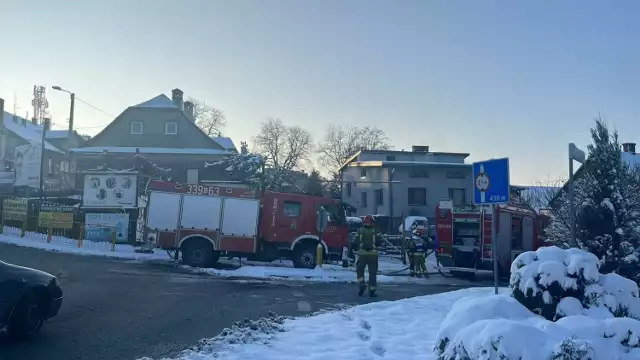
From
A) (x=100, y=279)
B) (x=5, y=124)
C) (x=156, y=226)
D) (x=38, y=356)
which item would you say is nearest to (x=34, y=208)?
(x=156, y=226)

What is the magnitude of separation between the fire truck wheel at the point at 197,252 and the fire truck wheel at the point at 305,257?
315 centimetres

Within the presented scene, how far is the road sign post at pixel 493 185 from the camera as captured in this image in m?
8.45

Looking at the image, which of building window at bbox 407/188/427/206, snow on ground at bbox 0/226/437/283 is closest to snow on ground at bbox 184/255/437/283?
snow on ground at bbox 0/226/437/283

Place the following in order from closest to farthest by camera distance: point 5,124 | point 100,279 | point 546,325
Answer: point 546,325 → point 100,279 → point 5,124

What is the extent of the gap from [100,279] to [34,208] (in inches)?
687

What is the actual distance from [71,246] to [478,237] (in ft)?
60.9

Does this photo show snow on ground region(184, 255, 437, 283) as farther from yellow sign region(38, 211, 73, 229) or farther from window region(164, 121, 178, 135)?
window region(164, 121, 178, 135)

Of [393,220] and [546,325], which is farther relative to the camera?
[393,220]

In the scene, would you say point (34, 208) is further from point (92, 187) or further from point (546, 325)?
point (546, 325)

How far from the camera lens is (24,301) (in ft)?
24.7

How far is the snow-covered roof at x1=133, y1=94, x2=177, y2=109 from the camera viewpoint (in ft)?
153

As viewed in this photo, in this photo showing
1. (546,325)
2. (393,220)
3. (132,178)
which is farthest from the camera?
(393,220)

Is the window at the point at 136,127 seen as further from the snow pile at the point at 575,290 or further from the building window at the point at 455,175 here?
the snow pile at the point at 575,290

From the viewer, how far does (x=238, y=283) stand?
15539mm
